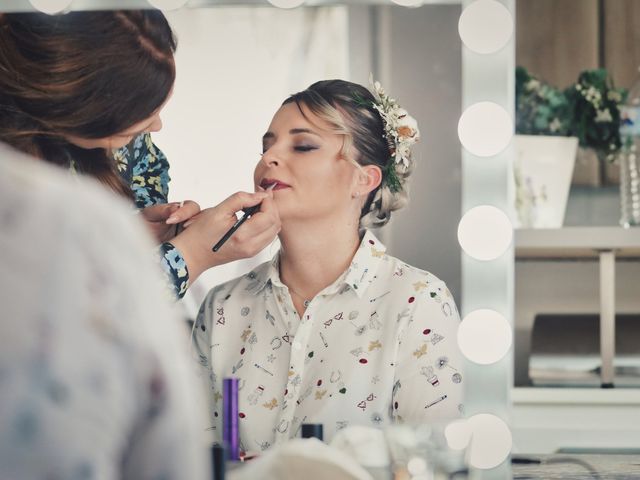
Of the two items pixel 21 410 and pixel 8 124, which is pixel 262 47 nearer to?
pixel 8 124

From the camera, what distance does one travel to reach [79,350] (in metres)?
0.25

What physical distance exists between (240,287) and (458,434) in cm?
23

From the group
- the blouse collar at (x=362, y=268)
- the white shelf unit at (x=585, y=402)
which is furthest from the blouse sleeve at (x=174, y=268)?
the white shelf unit at (x=585, y=402)

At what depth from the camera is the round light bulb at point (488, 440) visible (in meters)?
0.83

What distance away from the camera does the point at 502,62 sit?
2.77 ft

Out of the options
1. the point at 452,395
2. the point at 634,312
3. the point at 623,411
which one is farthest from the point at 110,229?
the point at 634,312

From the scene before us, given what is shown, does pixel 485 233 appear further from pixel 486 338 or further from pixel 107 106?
pixel 107 106

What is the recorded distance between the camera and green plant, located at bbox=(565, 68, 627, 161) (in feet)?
4.59

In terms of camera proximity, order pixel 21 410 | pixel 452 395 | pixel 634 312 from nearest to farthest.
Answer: pixel 21 410, pixel 452 395, pixel 634 312

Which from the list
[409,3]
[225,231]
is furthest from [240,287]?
[409,3]

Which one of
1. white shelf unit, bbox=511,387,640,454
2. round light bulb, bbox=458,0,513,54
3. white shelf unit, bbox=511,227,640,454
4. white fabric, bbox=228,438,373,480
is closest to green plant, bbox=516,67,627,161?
white shelf unit, bbox=511,227,640,454

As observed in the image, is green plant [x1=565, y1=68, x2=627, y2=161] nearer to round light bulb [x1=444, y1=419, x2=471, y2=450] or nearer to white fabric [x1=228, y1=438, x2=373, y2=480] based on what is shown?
round light bulb [x1=444, y1=419, x2=471, y2=450]

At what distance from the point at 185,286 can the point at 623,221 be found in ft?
2.47

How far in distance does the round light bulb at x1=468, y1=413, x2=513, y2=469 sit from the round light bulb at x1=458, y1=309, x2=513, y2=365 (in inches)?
1.9
